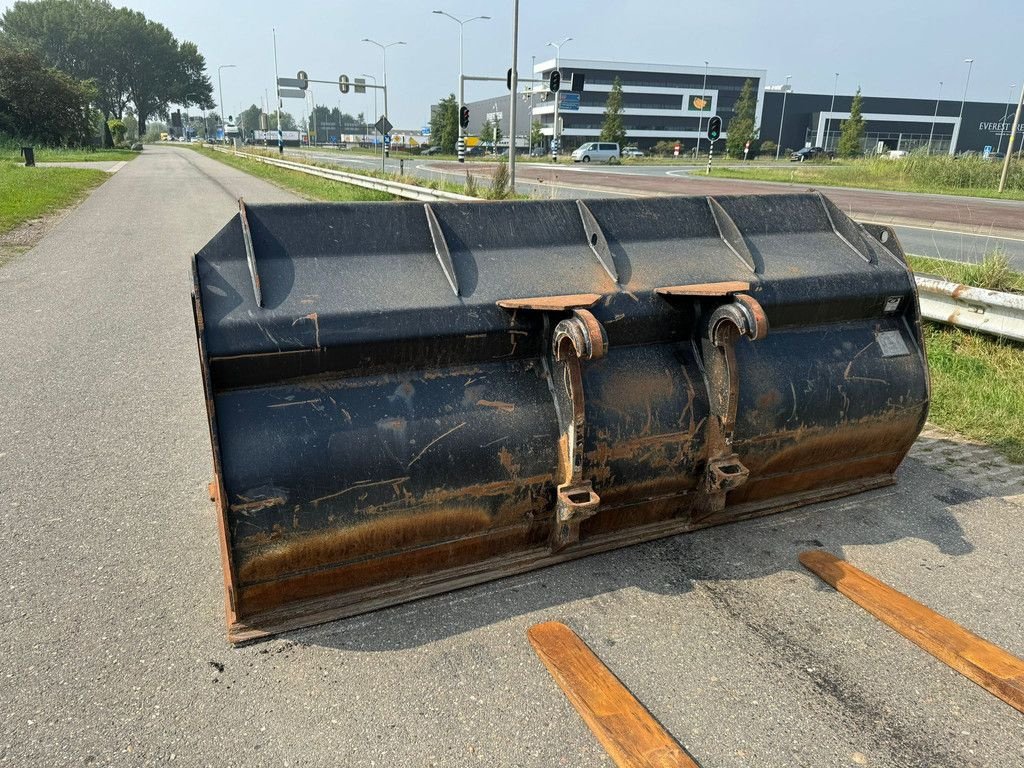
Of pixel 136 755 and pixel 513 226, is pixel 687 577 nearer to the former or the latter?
pixel 513 226

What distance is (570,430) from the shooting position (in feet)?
8.38

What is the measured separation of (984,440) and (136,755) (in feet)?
14.5

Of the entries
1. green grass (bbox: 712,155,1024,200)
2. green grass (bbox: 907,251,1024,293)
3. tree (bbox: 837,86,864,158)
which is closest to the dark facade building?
tree (bbox: 837,86,864,158)

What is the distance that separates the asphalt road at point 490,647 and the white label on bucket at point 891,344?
0.69m

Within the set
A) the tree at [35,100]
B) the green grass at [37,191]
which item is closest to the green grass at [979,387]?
the green grass at [37,191]

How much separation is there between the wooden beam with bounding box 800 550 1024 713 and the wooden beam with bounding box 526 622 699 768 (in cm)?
102

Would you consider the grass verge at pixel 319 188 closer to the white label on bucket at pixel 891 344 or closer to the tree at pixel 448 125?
the white label on bucket at pixel 891 344

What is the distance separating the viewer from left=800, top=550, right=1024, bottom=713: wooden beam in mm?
2218

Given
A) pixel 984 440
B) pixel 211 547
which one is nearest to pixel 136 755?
pixel 211 547

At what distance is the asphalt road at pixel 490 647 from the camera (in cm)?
200

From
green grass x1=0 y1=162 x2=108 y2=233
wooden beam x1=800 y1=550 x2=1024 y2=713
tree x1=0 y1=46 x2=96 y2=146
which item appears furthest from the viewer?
tree x1=0 y1=46 x2=96 y2=146

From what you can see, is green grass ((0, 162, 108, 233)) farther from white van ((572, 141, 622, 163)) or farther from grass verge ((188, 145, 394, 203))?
white van ((572, 141, 622, 163))

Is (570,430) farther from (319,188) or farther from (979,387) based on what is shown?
(319,188)

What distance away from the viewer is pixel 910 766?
1916mm
